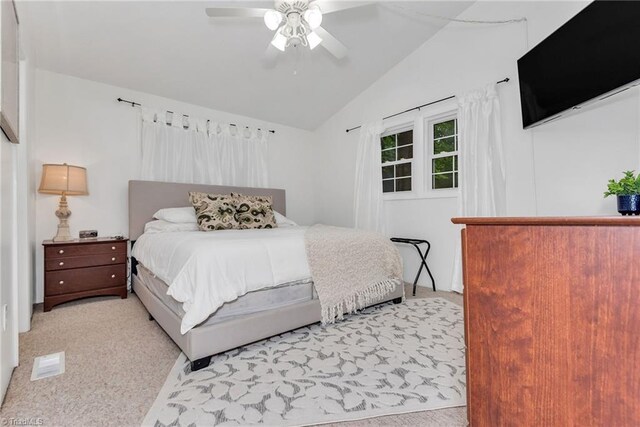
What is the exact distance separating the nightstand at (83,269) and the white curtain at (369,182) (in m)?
2.85

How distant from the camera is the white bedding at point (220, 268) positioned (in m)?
1.64

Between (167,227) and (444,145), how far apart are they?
325 centimetres

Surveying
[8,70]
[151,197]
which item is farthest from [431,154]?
[8,70]

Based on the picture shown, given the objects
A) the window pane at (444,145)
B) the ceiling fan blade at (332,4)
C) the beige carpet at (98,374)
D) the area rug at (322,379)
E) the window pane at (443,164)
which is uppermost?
the ceiling fan blade at (332,4)

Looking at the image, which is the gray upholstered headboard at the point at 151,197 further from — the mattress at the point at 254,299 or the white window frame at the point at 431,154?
the white window frame at the point at 431,154

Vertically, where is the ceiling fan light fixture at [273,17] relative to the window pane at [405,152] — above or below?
above

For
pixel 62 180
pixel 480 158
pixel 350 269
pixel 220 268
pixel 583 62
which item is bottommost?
pixel 350 269

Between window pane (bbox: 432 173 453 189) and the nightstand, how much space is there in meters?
3.54

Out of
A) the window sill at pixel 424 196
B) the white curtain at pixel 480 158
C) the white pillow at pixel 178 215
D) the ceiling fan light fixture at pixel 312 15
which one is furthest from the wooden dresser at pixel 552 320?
the white pillow at pixel 178 215

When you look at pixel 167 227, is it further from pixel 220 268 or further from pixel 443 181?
pixel 443 181

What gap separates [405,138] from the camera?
3.82m

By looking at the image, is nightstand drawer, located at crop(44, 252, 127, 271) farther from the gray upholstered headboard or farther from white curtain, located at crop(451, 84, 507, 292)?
white curtain, located at crop(451, 84, 507, 292)

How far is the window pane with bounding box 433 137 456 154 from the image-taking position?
3351mm

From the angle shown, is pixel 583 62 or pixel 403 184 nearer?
pixel 583 62
